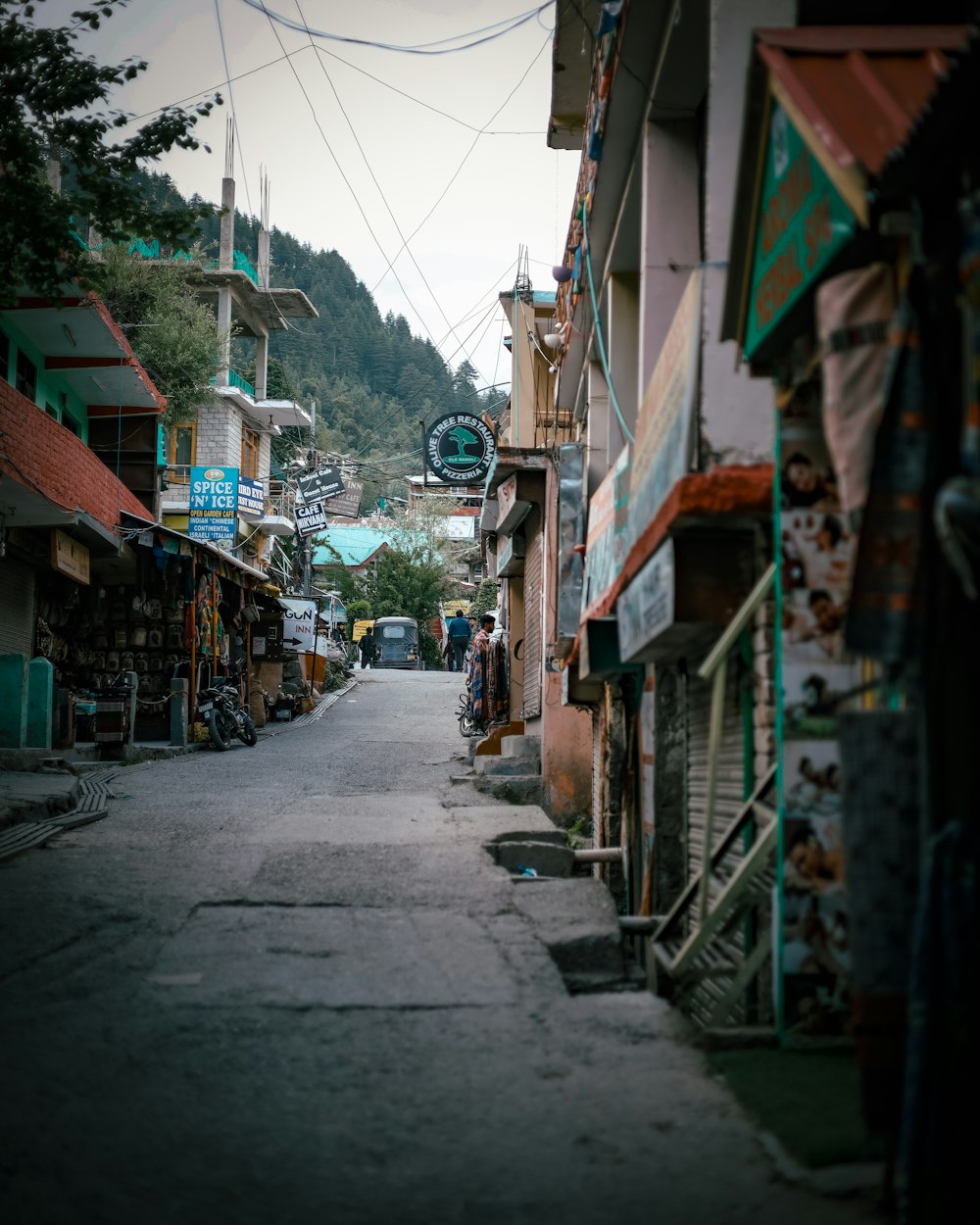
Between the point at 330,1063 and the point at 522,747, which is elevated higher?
the point at 522,747

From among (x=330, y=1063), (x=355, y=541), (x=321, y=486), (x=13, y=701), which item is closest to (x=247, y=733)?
(x=13, y=701)

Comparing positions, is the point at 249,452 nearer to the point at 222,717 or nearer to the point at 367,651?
the point at 367,651

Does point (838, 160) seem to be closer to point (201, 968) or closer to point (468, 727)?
point (201, 968)

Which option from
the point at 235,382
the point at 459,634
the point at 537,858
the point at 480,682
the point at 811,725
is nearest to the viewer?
the point at 811,725

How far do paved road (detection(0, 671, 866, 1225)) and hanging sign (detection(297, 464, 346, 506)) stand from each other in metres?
30.9

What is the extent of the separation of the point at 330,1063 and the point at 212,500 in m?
25.6

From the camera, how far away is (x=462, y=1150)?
3.65m

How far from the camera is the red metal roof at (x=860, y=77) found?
3422mm

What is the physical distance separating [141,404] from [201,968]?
1773cm

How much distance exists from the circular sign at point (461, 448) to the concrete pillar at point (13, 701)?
10.3 m

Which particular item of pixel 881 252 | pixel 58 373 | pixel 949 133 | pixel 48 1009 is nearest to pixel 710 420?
pixel 881 252

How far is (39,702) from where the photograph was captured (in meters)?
15.0

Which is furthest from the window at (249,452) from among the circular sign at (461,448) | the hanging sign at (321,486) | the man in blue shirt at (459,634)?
the circular sign at (461,448)

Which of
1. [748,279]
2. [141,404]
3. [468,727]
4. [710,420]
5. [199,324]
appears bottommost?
[468,727]
